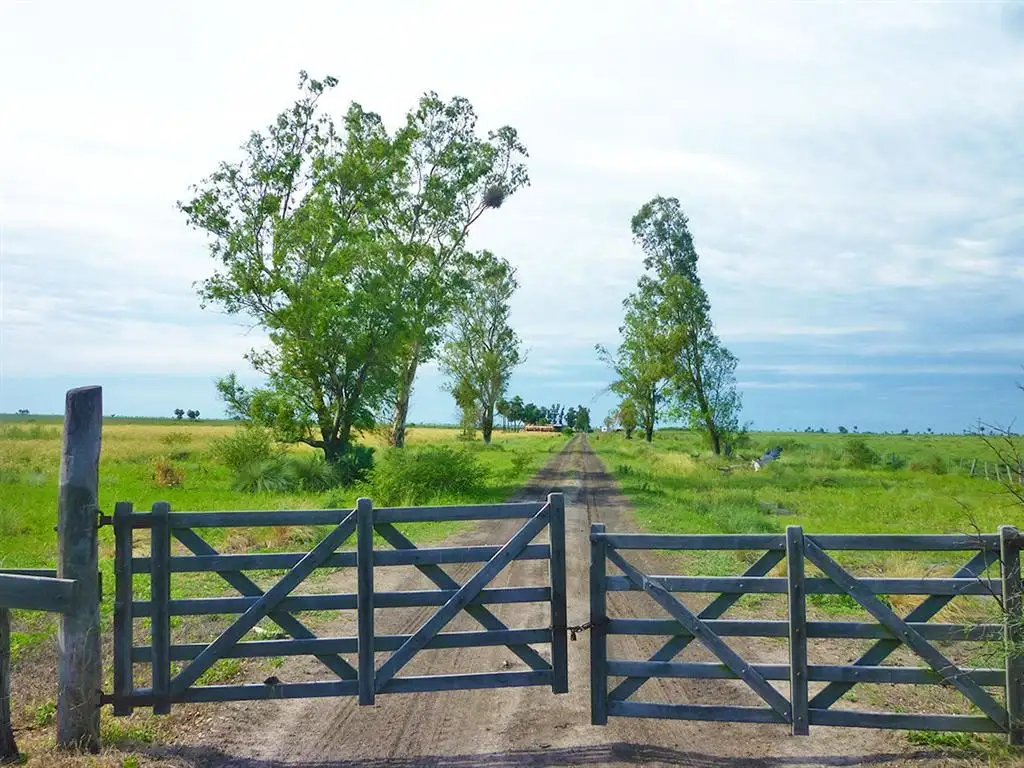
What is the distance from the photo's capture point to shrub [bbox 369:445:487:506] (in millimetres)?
27609

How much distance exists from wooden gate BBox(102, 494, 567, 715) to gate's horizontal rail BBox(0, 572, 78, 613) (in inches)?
18.4

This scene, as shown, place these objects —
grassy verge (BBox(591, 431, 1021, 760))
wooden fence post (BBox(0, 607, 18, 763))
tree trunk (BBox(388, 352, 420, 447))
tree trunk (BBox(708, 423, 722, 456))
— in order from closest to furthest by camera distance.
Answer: wooden fence post (BBox(0, 607, 18, 763))
grassy verge (BBox(591, 431, 1021, 760))
tree trunk (BBox(388, 352, 420, 447))
tree trunk (BBox(708, 423, 722, 456))

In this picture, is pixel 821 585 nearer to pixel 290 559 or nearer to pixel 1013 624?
pixel 1013 624

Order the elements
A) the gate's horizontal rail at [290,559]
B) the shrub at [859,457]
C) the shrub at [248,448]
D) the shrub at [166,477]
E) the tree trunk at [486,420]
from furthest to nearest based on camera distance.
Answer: the tree trunk at [486,420] < the shrub at [859,457] < the shrub at [248,448] < the shrub at [166,477] < the gate's horizontal rail at [290,559]

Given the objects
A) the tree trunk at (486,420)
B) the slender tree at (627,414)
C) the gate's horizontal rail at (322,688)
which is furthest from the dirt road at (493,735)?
the slender tree at (627,414)

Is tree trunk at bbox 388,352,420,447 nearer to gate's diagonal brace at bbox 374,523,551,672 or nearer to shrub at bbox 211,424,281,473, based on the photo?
shrub at bbox 211,424,281,473

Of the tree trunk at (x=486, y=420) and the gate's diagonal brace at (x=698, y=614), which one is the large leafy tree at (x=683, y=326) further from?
the gate's diagonal brace at (x=698, y=614)

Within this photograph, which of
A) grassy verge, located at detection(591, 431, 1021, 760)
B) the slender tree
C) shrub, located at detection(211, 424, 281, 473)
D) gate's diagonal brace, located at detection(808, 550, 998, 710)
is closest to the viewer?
gate's diagonal brace, located at detection(808, 550, 998, 710)

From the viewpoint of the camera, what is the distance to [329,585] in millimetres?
13398

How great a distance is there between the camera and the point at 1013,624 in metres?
6.97

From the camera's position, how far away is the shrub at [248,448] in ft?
113

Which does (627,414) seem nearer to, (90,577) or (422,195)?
(422,195)

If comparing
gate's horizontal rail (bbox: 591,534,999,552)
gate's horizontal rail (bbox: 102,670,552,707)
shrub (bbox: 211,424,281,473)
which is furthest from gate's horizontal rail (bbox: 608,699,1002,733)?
shrub (bbox: 211,424,281,473)

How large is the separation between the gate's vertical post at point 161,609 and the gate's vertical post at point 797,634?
17.3 ft
